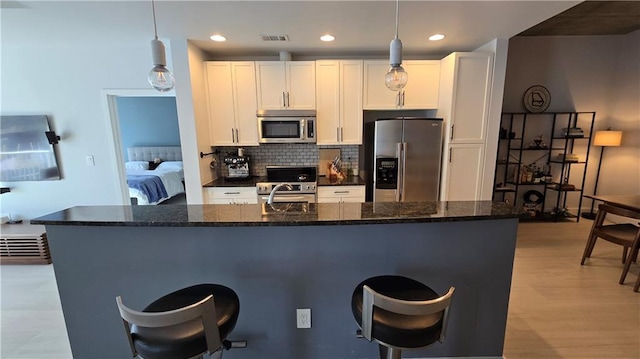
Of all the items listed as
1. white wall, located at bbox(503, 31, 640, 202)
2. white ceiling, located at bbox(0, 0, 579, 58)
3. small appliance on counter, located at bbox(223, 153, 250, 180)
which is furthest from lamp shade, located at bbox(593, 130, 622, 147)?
small appliance on counter, located at bbox(223, 153, 250, 180)

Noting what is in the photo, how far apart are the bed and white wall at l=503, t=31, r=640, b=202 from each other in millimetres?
5962

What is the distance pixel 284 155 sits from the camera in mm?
3705

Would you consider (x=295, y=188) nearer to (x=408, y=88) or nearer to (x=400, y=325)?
(x=408, y=88)

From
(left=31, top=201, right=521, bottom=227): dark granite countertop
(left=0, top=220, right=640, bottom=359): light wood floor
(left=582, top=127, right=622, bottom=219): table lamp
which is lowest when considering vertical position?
(left=0, top=220, right=640, bottom=359): light wood floor

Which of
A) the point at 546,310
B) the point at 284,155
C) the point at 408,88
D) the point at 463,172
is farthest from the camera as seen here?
the point at 284,155

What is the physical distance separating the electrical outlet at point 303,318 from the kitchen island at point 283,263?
29 millimetres

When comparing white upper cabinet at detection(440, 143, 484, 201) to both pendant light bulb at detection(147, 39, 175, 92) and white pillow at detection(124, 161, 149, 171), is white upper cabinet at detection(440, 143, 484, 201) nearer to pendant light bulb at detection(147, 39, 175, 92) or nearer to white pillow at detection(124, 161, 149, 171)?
pendant light bulb at detection(147, 39, 175, 92)

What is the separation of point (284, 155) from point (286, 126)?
54cm

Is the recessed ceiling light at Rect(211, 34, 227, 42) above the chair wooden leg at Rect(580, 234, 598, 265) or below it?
above

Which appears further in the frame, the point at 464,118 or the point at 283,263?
the point at 464,118

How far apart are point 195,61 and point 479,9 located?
9.18 ft

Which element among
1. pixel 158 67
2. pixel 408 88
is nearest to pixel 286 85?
pixel 408 88

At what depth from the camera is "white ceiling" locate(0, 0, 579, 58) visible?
205 centimetres

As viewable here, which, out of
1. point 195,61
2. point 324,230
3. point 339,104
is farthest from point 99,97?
point 324,230
